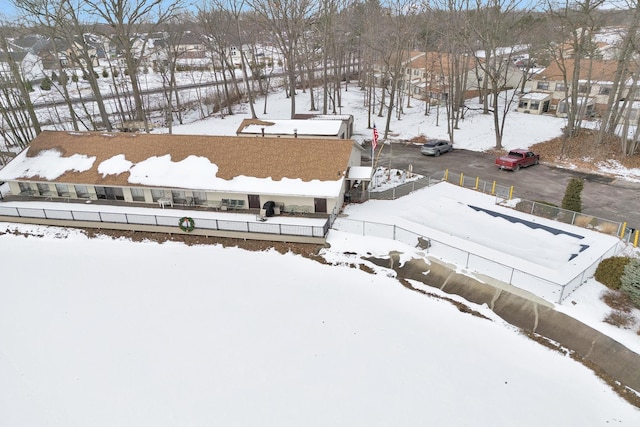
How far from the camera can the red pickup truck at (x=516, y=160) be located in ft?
105

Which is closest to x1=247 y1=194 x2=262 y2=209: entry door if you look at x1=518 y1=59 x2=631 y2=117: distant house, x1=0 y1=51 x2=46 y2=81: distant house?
x1=0 y1=51 x2=46 y2=81: distant house

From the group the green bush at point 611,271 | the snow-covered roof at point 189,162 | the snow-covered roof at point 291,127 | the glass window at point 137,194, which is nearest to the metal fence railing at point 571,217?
the green bush at point 611,271

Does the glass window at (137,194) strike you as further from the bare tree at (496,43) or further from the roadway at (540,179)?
the bare tree at (496,43)

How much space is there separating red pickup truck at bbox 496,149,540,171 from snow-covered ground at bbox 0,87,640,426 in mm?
11923

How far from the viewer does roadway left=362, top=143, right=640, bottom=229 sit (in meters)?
25.5

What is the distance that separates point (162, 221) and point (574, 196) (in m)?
24.9

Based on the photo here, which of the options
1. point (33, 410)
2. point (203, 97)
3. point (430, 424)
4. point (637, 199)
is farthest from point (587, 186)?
point (203, 97)

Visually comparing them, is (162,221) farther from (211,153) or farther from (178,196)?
Result: (211,153)

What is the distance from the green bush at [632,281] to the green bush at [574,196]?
21.9ft

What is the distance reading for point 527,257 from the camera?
2039 cm

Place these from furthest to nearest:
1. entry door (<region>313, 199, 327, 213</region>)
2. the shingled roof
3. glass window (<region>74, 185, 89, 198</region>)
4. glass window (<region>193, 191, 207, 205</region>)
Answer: glass window (<region>74, 185, 89, 198</region>) < glass window (<region>193, 191, 207, 205</region>) < the shingled roof < entry door (<region>313, 199, 327, 213</region>)

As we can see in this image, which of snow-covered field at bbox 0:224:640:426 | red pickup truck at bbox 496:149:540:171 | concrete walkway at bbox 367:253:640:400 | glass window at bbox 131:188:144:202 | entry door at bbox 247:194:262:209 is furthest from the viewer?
red pickup truck at bbox 496:149:540:171

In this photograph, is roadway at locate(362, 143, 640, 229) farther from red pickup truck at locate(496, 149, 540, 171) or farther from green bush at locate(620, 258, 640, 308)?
green bush at locate(620, 258, 640, 308)

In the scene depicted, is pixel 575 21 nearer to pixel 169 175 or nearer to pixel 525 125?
pixel 525 125
